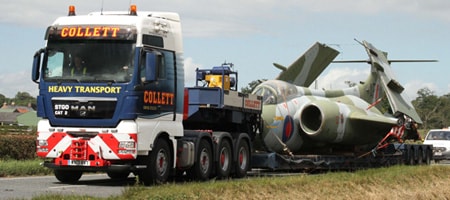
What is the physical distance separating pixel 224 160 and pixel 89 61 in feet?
16.3

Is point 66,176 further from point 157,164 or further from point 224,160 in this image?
point 224,160

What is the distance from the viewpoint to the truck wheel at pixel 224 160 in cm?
2031

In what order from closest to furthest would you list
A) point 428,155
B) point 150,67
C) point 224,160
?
1. point 150,67
2. point 224,160
3. point 428,155

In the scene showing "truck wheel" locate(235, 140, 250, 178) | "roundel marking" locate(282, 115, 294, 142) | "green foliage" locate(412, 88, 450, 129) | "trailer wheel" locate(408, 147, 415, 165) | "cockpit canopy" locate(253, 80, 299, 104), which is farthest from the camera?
"green foliage" locate(412, 88, 450, 129)

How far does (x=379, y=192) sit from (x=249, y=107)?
7.68 m

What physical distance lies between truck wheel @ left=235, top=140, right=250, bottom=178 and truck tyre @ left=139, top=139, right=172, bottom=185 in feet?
10.2

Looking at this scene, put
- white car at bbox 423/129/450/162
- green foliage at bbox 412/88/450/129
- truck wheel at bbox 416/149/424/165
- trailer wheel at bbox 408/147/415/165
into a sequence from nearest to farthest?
trailer wheel at bbox 408/147/415/165
truck wheel at bbox 416/149/424/165
white car at bbox 423/129/450/162
green foliage at bbox 412/88/450/129

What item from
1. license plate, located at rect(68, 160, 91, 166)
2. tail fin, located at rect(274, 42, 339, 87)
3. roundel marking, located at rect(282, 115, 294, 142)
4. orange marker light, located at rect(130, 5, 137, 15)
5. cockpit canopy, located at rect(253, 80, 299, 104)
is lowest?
license plate, located at rect(68, 160, 91, 166)

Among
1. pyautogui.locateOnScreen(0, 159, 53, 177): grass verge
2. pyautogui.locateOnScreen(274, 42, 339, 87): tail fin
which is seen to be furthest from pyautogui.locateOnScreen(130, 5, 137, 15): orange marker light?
pyautogui.locateOnScreen(274, 42, 339, 87): tail fin

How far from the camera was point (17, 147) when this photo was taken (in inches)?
1147

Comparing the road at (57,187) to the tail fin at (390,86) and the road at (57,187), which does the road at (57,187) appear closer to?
the road at (57,187)

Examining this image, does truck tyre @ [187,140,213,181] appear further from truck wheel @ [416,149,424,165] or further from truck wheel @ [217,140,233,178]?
truck wheel @ [416,149,424,165]

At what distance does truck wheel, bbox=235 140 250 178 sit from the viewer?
2128 cm

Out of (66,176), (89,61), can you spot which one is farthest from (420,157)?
(89,61)
